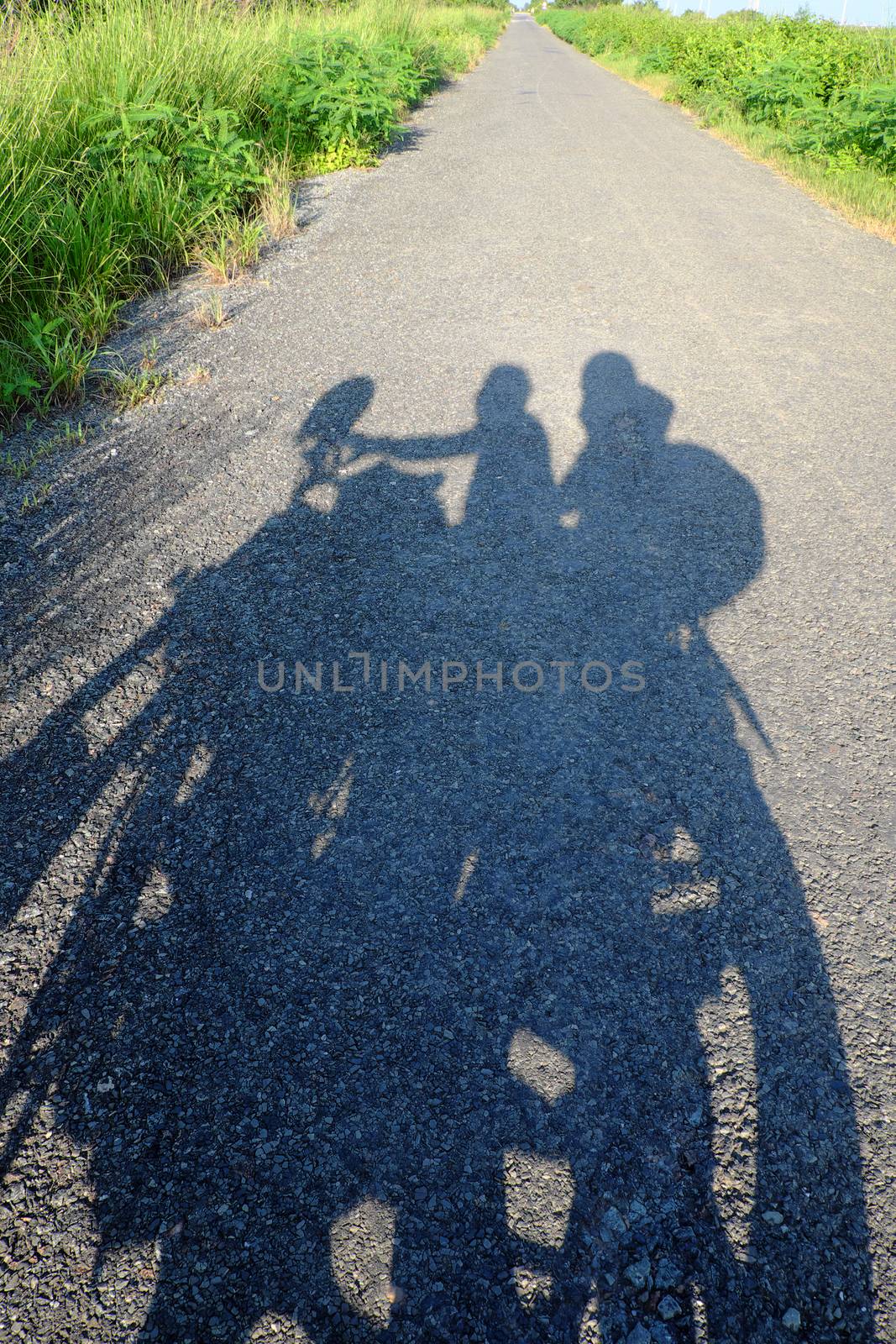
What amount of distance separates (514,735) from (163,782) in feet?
3.81

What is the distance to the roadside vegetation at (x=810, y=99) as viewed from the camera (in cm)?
864

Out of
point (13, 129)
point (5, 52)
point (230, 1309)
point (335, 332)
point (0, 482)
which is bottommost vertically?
point (230, 1309)

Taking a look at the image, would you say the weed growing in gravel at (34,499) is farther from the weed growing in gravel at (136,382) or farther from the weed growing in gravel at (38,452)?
the weed growing in gravel at (136,382)

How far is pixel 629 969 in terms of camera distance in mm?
2037

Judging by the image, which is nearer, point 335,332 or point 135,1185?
point 135,1185

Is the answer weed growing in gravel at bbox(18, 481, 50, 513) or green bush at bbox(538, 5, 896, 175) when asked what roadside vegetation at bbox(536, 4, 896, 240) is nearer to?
green bush at bbox(538, 5, 896, 175)

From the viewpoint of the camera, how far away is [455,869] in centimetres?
229

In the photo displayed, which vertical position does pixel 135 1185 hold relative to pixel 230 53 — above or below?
below

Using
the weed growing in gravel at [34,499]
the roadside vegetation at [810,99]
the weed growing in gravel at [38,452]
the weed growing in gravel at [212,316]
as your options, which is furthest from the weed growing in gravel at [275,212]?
the roadside vegetation at [810,99]

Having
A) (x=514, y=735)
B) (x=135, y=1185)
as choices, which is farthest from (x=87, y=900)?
(x=514, y=735)

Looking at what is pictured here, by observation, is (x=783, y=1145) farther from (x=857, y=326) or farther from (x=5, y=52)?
(x=5, y=52)

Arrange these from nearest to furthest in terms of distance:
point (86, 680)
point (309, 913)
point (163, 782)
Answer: point (309, 913)
point (163, 782)
point (86, 680)

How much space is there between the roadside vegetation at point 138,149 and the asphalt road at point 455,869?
1036 millimetres

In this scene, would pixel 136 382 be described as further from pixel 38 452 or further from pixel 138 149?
pixel 138 149
